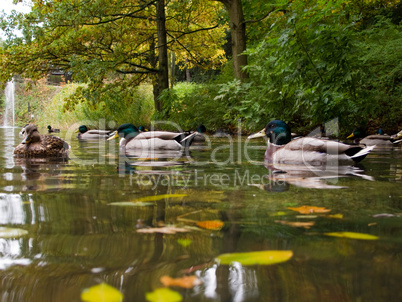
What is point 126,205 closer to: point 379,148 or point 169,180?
point 169,180

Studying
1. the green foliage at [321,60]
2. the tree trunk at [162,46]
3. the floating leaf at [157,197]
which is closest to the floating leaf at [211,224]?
the floating leaf at [157,197]

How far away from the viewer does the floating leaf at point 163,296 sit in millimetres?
1044

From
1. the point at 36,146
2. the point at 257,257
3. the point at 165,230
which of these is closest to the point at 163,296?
the point at 257,257

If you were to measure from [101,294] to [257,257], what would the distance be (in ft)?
1.79

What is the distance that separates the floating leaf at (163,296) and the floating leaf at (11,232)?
80 cm

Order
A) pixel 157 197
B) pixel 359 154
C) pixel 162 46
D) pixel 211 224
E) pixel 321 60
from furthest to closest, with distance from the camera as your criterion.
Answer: pixel 162 46, pixel 321 60, pixel 359 154, pixel 157 197, pixel 211 224

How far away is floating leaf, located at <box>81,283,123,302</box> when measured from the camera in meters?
1.04

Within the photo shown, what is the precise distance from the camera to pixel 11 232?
64.8 inches

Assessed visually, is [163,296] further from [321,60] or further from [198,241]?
[321,60]

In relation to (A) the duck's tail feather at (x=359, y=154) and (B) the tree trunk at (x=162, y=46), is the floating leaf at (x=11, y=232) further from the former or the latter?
(B) the tree trunk at (x=162, y=46)

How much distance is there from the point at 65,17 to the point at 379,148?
9398mm

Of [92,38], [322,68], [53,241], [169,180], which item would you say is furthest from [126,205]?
[92,38]

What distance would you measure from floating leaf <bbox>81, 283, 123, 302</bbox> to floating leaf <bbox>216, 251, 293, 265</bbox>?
0.38 m

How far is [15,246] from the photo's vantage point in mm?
1456
